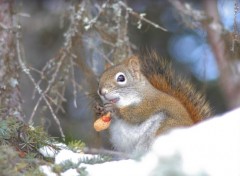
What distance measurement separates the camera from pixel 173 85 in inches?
126

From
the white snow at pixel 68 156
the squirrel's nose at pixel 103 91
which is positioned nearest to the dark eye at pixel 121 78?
the squirrel's nose at pixel 103 91

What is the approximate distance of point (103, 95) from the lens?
10.0 feet

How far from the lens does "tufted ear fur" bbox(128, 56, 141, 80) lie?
3.19m

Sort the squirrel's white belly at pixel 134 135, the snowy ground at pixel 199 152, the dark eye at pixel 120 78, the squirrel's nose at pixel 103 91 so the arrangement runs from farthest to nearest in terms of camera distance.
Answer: the dark eye at pixel 120 78 < the squirrel's nose at pixel 103 91 < the squirrel's white belly at pixel 134 135 < the snowy ground at pixel 199 152

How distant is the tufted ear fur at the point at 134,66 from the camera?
3.19m

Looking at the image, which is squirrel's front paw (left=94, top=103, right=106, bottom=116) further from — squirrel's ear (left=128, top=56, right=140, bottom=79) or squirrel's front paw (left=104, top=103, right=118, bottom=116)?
squirrel's ear (left=128, top=56, right=140, bottom=79)

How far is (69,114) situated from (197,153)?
3402 millimetres

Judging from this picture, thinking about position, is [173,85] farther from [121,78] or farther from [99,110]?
[99,110]

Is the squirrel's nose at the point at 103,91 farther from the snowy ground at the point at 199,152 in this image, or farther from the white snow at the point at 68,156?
the snowy ground at the point at 199,152

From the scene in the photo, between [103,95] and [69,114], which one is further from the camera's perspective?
[69,114]

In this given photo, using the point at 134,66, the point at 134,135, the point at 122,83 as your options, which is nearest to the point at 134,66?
the point at 134,66

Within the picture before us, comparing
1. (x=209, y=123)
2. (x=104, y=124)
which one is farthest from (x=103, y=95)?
(x=209, y=123)

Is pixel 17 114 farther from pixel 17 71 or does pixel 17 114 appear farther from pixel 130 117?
pixel 130 117

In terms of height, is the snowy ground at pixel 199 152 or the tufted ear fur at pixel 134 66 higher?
the snowy ground at pixel 199 152
